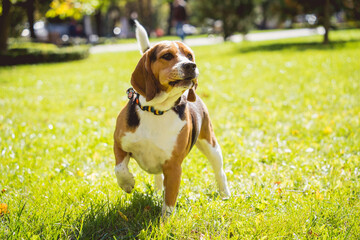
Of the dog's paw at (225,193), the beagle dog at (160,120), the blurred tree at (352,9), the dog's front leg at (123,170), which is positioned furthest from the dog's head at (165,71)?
the blurred tree at (352,9)

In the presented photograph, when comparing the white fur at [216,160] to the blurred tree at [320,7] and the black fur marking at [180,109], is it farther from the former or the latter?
the blurred tree at [320,7]

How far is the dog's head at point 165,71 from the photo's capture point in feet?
8.88

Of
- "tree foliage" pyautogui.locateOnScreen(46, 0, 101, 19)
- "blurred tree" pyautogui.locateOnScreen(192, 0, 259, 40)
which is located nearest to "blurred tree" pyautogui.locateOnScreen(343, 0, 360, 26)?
"blurred tree" pyautogui.locateOnScreen(192, 0, 259, 40)

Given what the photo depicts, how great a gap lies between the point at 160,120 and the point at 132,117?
0.23 m

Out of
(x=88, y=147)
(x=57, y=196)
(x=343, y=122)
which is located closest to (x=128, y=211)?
(x=57, y=196)

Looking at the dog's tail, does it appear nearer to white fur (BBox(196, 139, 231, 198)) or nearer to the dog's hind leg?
the dog's hind leg

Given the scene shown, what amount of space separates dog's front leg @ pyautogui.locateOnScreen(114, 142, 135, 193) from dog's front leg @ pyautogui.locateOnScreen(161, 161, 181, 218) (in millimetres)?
303

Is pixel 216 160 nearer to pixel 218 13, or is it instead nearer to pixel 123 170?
pixel 123 170

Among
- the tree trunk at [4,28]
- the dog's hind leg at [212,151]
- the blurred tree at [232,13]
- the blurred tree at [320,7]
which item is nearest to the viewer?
the dog's hind leg at [212,151]

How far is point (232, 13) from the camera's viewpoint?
25.6m

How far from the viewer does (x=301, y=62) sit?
12422 mm

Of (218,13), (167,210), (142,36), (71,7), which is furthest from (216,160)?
(218,13)

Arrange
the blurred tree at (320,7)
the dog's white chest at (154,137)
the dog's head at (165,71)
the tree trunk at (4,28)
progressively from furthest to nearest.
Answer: the blurred tree at (320,7) → the tree trunk at (4,28) → the dog's white chest at (154,137) → the dog's head at (165,71)

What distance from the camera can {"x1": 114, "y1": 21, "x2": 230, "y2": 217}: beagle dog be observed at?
2781 millimetres
